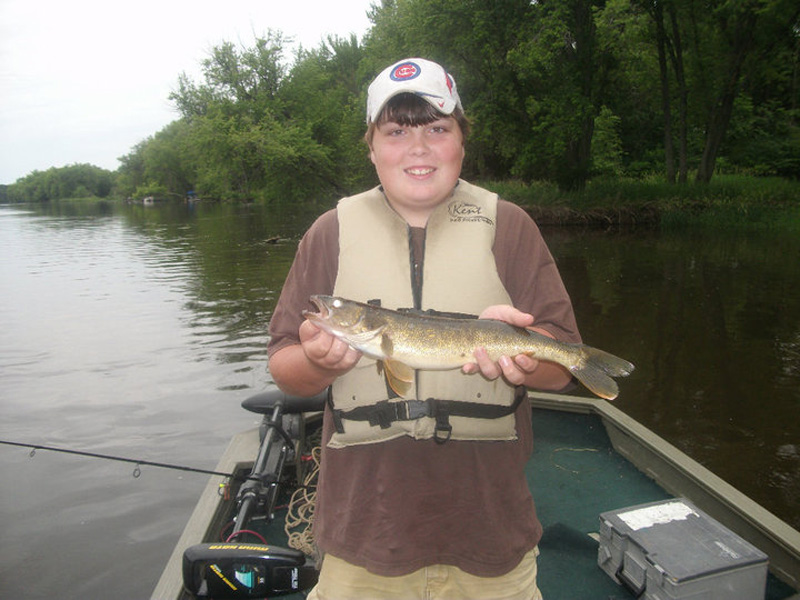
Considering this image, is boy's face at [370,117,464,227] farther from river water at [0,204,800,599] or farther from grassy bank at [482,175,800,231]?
grassy bank at [482,175,800,231]

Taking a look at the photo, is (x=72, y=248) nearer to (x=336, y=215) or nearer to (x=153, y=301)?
(x=153, y=301)

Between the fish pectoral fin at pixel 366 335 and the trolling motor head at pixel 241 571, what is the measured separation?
147 cm

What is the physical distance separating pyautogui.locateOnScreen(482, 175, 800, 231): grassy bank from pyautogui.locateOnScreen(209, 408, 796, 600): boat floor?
2434 cm

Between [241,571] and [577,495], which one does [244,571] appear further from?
[577,495]

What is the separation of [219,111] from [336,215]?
49227 millimetres

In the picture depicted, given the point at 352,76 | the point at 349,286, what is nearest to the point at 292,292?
the point at 349,286

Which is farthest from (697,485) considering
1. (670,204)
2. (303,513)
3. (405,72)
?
(670,204)

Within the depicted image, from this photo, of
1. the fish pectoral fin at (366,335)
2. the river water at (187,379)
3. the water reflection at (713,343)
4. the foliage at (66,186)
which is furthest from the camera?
the foliage at (66,186)

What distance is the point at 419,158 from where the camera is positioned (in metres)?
2.46

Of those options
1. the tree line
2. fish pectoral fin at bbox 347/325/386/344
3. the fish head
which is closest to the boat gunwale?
fish pectoral fin at bbox 347/325/386/344

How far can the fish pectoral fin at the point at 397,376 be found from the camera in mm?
2510

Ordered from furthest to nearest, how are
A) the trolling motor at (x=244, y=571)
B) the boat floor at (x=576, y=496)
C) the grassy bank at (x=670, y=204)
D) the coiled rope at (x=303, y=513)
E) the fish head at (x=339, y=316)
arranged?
the grassy bank at (x=670, y=204) < the coiled rope at (x=303, y=513) < the boat floor at (x=576, y=496) < the trolling motor at (x=244, y=571) < the fish head at (x=339, y=316)

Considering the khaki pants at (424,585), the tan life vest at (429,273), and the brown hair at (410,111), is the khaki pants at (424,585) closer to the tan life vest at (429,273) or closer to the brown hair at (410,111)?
the tan life vest at (429,273)

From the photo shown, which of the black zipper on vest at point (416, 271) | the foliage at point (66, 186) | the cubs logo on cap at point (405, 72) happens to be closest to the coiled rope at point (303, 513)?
the black zipper on vest at point (416, 271)
